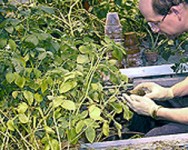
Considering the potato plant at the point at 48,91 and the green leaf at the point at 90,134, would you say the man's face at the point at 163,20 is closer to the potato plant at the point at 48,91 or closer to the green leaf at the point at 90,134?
the potato plant at the point at 48,91

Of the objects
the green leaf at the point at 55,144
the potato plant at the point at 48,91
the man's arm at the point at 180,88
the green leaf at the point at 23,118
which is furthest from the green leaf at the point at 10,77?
the man's arm at the point at 180,88

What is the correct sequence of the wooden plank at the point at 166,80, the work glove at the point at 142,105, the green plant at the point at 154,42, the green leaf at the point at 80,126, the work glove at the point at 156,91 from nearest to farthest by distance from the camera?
the green leaf at the point at 80,126 < the work glove at the point at 142,105 < the work glove at the point at 156,91 < the wooden plank at the point at 166,80 < the green plant at the point at 154,42

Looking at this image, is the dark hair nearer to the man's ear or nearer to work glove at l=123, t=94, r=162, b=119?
the man's ear

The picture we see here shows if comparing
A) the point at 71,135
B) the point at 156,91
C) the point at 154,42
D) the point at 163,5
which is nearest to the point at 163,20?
the point at 163,5

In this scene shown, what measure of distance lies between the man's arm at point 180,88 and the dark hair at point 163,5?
16.2 inches

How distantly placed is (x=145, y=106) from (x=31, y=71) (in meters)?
0.47

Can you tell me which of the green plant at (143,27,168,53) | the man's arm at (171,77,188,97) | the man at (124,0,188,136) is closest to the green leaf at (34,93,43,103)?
the man at (124,0,188,136)

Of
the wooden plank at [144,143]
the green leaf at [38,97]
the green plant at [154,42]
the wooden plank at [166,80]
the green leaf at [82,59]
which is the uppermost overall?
the green leaf at [82,59]

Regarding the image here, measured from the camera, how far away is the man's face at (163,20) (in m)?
1.60

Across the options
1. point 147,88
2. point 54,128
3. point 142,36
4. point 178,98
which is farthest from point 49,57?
point 142,36

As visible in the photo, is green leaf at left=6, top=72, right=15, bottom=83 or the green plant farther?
the green plant

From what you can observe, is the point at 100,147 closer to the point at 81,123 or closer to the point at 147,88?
the point at 81,123

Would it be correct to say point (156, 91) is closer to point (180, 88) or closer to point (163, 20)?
point (180, 88)

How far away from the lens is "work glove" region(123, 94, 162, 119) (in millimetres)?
1773
